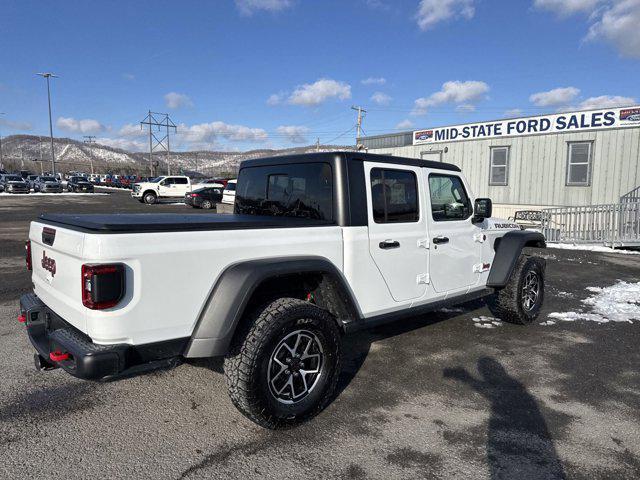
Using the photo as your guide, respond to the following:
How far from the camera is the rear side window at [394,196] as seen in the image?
12.7 ft

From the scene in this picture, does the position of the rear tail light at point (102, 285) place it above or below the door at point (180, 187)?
below

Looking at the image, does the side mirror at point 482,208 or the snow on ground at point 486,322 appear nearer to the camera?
the side mirror at point 482,208

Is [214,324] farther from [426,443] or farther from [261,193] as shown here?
[261,193]

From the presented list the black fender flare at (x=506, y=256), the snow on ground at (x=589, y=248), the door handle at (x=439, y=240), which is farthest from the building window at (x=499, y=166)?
the door handle at (x=439, y=240)

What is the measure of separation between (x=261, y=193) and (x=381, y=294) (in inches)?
60.4

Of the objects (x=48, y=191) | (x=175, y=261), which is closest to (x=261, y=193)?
(x=175, y=261)

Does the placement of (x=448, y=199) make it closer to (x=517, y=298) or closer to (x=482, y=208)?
(x=482, y=208)

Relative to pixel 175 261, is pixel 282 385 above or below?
below

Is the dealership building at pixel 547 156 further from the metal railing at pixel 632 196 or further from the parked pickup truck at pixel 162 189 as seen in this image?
the parked pickup truck at pixel 162 189

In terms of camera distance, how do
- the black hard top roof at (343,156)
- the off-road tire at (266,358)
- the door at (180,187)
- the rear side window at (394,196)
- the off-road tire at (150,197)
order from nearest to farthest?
the off-road tire at (266,358) → the black hard top roof at (343,156) → the rear side window at (394,196) → the off-road tire at (150,197) → the door at (180,187)

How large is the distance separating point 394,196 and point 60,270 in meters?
2.65

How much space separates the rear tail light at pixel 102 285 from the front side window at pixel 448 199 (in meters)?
2.93

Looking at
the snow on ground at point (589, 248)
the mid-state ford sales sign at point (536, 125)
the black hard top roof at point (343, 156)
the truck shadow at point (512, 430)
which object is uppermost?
the mid-state ford sales sign at point (536, 125)

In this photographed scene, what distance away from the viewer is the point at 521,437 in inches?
123
